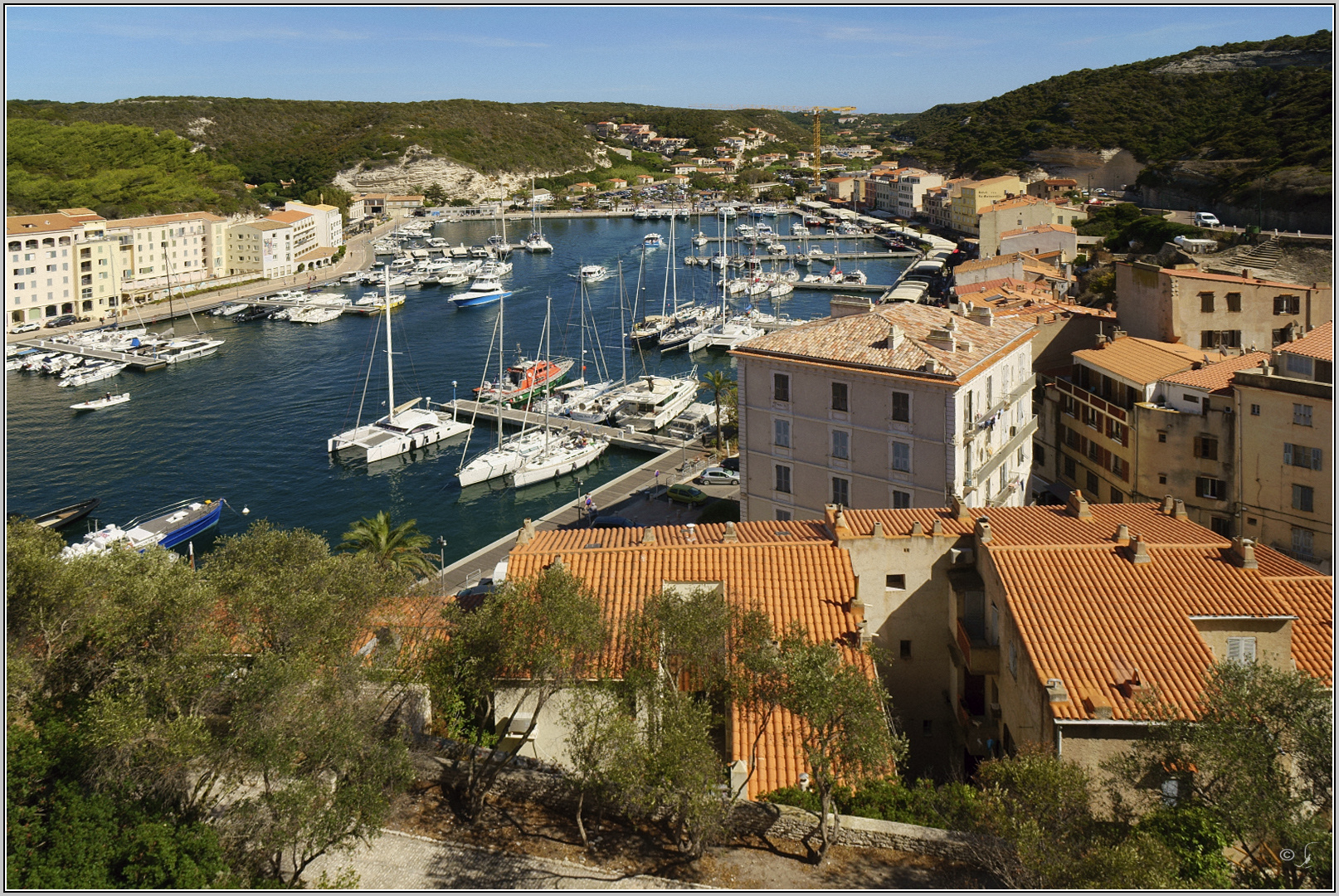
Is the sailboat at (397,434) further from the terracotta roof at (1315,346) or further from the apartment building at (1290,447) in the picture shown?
the terracotta roof at (1315,346)

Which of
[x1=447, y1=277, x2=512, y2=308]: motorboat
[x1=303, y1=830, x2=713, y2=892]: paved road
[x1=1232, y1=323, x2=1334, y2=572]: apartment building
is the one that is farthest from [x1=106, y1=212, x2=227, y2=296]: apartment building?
[x1=303, y1=830, x2=713, y2=892]: paved road

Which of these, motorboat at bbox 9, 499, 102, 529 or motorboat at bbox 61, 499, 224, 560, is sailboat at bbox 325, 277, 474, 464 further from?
motorboat at bbox 9, 499, 102, 529

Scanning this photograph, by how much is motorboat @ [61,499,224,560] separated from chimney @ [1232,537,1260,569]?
103 feet

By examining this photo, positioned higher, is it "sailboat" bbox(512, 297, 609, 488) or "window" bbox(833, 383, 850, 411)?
"window" bbox(833, 383, 850, 411)

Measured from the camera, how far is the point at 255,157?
158m

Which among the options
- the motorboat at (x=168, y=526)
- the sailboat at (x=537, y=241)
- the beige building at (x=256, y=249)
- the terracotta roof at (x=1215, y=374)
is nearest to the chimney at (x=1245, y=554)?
the terracotta roof at (x=1215, y=374)

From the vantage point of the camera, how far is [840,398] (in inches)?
1024

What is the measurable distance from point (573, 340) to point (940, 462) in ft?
158

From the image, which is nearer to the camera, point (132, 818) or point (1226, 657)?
point (132, 818)

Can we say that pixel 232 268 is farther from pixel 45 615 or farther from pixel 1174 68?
pixel 1174 68

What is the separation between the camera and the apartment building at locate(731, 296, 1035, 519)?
2492 centimetres

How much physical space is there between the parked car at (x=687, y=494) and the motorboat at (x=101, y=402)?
115ft

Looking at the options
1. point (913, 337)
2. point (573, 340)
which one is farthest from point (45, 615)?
point (573, 340)

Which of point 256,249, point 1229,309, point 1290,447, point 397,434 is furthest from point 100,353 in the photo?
point 1290,447
